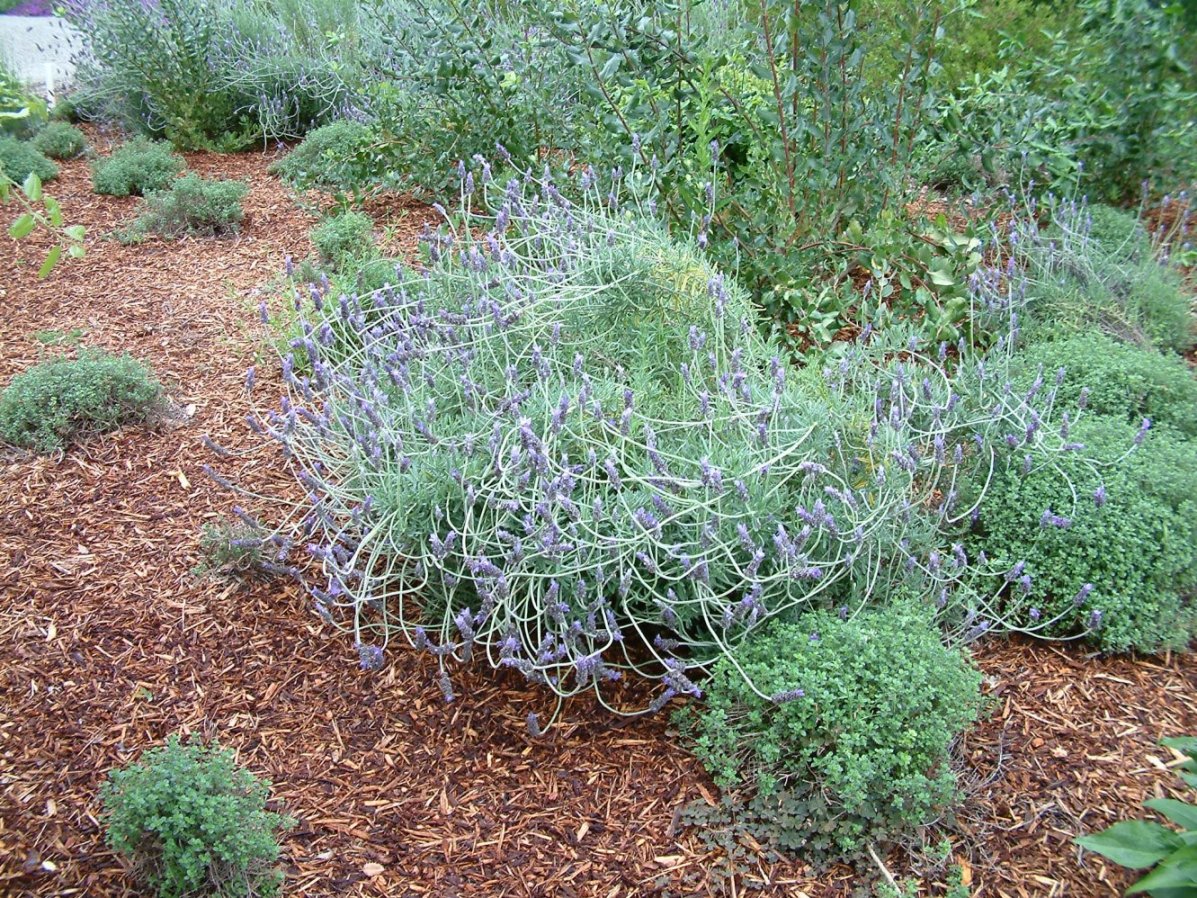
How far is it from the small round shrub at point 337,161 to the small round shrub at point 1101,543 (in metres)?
4.11

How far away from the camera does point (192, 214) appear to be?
17.7 feet

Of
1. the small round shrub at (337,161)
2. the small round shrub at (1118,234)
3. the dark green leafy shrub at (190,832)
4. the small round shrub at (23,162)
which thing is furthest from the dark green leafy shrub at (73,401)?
the small round shrub at (1118,234)

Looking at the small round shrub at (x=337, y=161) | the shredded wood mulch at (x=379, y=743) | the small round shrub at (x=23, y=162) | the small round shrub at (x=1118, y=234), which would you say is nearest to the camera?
the shredded wood mulch at (x=379, y=743)

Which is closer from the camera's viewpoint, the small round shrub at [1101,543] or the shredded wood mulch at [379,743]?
the shredded wood mulch at [379,743]

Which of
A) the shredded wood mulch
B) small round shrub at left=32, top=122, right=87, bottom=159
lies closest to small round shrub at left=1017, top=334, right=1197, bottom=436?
the shredded wood mulch

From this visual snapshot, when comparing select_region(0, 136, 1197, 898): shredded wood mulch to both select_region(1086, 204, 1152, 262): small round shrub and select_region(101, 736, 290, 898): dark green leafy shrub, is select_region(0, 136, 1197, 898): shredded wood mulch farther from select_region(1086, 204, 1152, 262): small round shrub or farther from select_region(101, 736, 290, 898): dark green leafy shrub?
select_region(1086, 204, 1152, 262): small round shrub

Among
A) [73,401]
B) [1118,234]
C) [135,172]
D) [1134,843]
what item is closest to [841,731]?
[1134,843]

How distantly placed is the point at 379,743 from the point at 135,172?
16.1 ft

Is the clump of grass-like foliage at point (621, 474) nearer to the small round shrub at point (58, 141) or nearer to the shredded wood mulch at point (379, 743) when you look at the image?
the shredded wood mulch at point (379, 743)

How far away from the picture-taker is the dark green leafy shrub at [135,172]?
6.04m

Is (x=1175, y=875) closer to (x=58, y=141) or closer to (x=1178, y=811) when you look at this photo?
(x=1178, y=811)

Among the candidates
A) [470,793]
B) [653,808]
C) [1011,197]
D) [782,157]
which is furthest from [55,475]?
[1011,197]

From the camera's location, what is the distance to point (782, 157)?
4242 mm

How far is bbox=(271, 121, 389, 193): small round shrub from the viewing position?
565 cm
